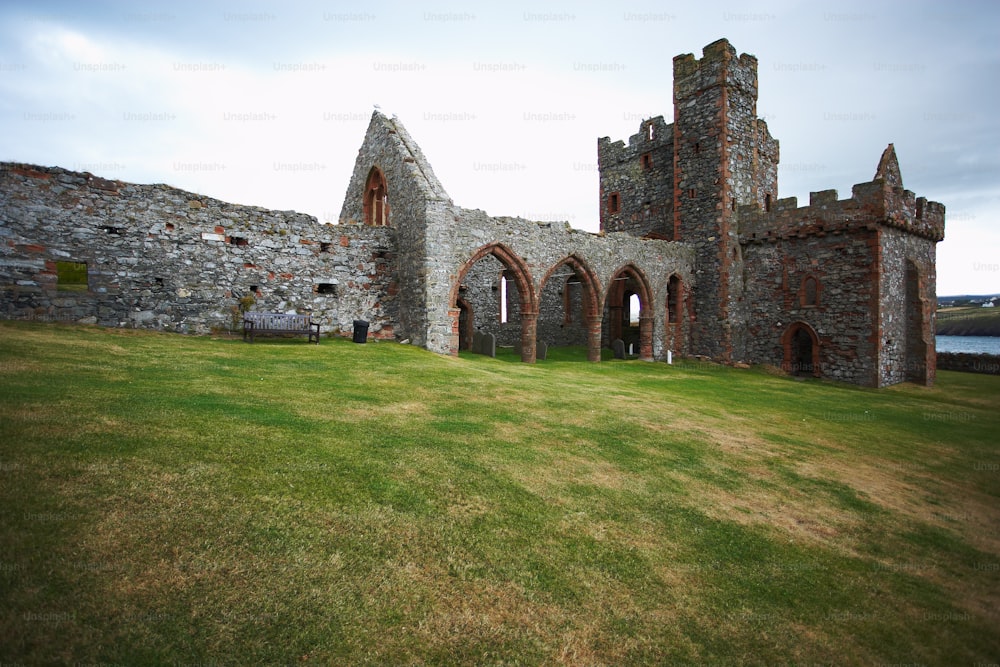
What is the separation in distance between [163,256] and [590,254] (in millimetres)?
16034

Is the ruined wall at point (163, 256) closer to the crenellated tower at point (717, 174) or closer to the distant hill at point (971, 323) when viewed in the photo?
the crenellated tower at point (717, 174)

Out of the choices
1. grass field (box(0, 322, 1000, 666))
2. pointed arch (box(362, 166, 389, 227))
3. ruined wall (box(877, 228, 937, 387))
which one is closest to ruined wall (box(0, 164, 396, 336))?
pointed arch (box(362, 166, 389, 227))

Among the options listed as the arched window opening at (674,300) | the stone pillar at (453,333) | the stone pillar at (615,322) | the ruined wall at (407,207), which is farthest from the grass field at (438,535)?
the stone pillar at (615,322)

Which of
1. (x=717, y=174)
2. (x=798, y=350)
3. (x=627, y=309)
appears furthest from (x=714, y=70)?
(x=798, y=350)

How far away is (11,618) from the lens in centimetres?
273

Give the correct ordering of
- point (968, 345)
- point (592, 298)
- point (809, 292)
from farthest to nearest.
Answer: point (968, 345) → point (592, 298) → point (809, 292)

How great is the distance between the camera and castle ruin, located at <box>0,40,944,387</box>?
13336mm

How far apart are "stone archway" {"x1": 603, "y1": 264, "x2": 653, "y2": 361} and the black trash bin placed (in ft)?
38.5

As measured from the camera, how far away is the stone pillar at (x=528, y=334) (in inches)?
819

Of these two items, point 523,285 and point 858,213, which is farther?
point 523,285

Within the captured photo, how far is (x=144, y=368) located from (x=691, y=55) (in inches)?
1054

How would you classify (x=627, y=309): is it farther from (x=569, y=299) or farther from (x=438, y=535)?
(x=438, y=535)

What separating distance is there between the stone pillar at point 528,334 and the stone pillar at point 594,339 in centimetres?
340

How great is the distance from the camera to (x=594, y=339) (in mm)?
22922
